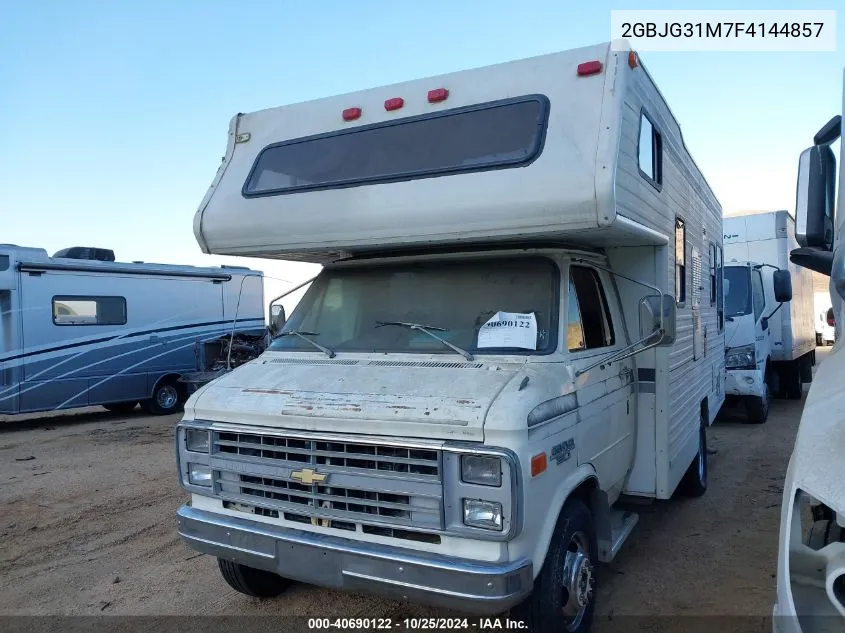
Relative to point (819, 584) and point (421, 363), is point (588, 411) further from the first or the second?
point (819, 584)

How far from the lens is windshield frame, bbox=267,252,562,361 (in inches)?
149

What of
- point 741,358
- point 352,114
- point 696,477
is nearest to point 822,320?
point 741,358

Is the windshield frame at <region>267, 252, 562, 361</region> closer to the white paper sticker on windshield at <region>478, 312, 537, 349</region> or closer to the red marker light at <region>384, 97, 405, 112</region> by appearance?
the white paper sticker on windshield at <region>478, 312, 537, 349</region>

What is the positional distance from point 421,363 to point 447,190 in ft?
3.19

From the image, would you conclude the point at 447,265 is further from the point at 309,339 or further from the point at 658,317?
the point at 658,317

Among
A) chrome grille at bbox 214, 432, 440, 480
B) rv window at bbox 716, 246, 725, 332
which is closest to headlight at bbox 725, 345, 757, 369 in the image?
rv window at bbox 716, 246, 725, 332

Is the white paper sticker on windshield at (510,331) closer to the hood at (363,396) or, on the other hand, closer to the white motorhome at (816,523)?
the hood at (363,396)

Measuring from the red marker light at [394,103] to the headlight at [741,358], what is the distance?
7.54 meters

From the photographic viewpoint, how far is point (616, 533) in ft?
14.3

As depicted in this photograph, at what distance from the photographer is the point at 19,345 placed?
1138 cm

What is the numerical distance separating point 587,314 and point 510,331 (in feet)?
2.22

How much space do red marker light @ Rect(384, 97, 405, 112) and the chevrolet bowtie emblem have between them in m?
2.35

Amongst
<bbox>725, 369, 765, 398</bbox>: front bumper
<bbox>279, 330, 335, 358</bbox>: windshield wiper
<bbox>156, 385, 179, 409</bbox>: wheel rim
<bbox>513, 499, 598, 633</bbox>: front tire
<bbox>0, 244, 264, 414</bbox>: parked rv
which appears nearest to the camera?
<bbox>513, 499, 598, 633</bbox>: front tire

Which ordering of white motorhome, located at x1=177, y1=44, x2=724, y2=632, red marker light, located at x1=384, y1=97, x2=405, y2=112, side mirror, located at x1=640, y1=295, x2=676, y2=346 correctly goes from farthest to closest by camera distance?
red marker light, located at x1=384, y1=97, x2=405, y2=112, side mirror, located at x1=640, y1=295, x2=676, y2=346, white motorhome, located at x1=177, y1=44, x2=724, y2=632
